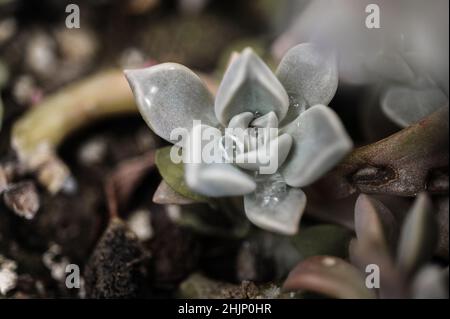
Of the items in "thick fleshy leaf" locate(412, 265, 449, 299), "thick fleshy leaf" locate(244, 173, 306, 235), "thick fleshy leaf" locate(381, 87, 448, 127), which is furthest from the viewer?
"thick fleshy leaf" locate(381, 87, 448, 127)

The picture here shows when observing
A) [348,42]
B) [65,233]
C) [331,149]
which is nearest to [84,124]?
[65,233]

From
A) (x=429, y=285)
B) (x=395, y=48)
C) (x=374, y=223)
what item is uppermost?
(x=395, y=48)

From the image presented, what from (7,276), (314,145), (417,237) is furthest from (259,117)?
(7,276)

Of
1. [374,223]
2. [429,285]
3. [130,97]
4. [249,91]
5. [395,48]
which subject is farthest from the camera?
[130,97]

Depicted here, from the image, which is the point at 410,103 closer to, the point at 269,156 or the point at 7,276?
the point at 269,156

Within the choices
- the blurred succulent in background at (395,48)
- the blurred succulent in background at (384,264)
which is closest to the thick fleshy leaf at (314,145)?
the blurred succulent in background at (384,264)

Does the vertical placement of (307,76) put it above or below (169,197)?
above

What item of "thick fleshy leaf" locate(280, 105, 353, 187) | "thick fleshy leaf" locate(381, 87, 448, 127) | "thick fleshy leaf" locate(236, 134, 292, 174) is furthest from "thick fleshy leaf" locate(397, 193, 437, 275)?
"thick fleshy leaf" locate(381, 87, 448, 127)

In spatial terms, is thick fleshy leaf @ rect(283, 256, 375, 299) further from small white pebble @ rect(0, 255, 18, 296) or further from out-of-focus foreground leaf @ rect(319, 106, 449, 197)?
small white pebble @ rect(0, 255, 18, 296)
